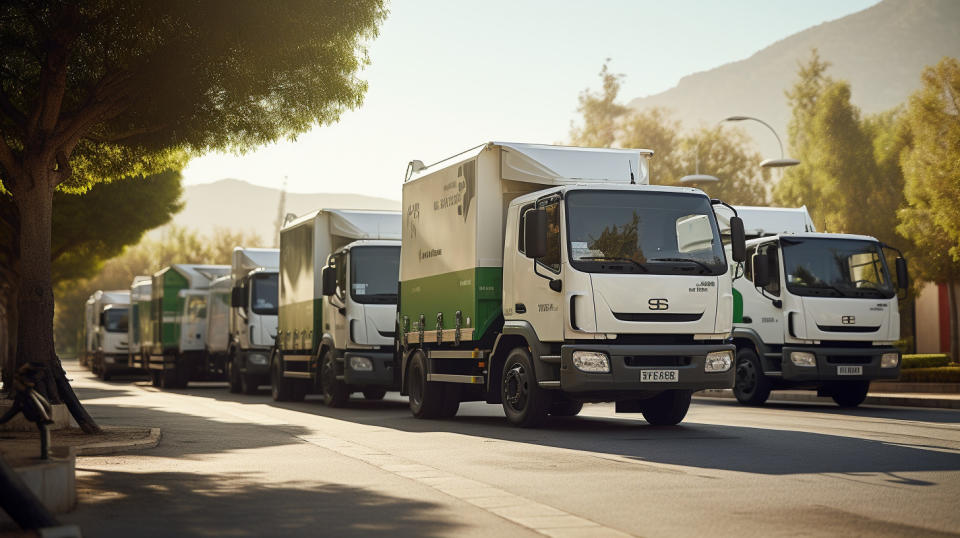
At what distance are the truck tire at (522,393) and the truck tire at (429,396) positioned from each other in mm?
1886

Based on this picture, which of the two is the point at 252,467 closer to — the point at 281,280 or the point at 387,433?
the point at 387,433

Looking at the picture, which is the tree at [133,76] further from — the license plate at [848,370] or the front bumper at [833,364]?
the license plate at [848,370]

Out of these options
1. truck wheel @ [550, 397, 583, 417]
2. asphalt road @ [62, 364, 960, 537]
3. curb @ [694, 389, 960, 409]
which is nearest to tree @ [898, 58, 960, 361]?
curb @ [694, 389, 960, 409]

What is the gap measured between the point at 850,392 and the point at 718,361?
7462 millimetres

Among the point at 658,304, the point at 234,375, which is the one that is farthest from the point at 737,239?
the point at 234,375

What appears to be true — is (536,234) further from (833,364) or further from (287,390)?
(287,390)

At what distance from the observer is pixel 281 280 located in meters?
25.3

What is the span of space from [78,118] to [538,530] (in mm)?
9845

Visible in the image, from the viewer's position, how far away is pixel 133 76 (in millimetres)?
15211

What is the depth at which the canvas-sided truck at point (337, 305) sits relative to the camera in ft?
67.1

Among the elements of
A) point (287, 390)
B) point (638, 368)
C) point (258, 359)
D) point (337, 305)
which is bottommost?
point (287, 390)

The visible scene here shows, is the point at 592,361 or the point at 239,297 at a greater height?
the point at 239,297

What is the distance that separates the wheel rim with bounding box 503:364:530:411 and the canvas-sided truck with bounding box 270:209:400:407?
3765mm

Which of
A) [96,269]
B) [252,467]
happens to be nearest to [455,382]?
[252,467]
